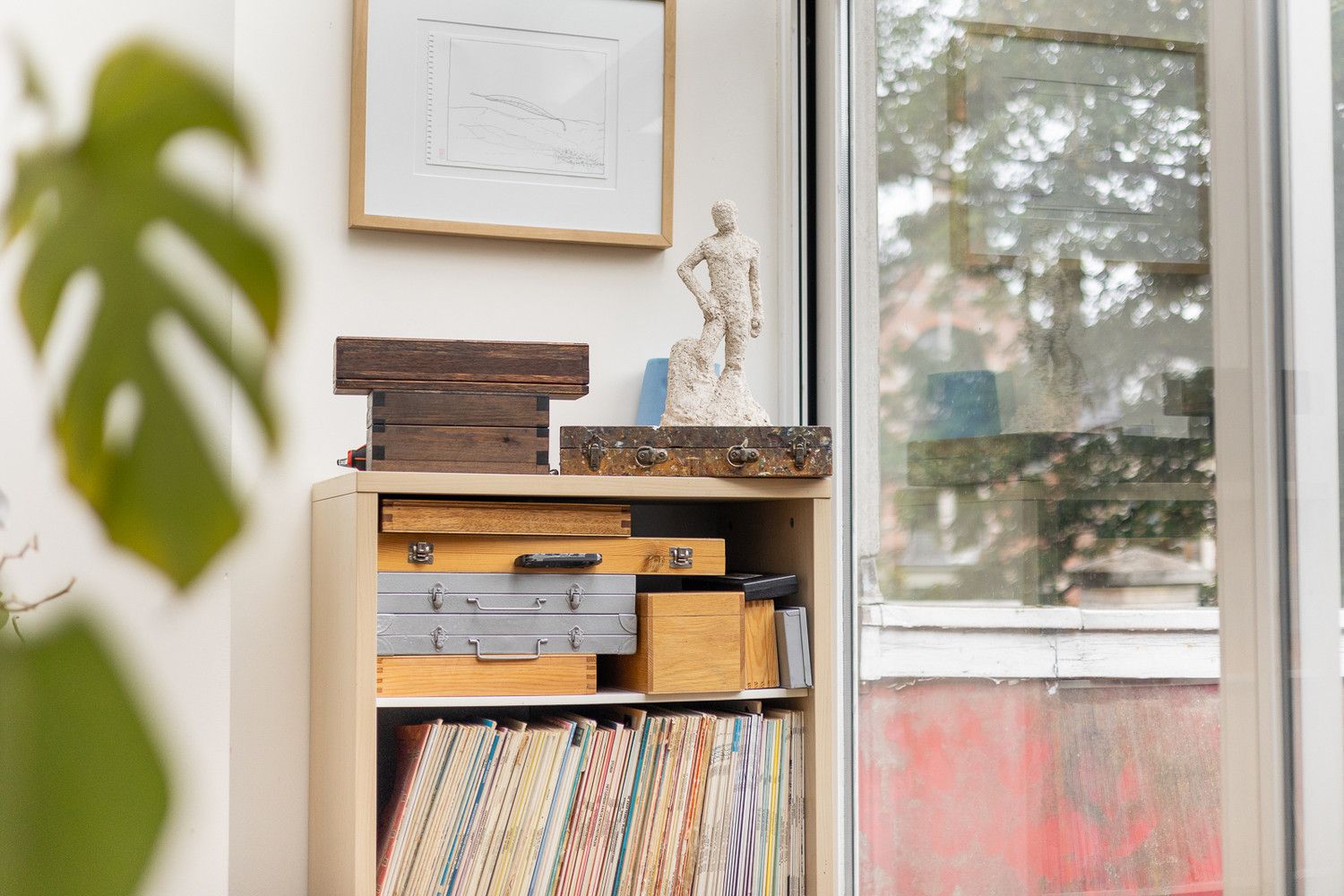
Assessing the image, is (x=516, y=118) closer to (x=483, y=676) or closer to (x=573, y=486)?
(x=573, y=486)

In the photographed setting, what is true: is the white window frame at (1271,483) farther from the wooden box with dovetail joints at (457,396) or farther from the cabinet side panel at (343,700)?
the cabinet side panel at (343,700)

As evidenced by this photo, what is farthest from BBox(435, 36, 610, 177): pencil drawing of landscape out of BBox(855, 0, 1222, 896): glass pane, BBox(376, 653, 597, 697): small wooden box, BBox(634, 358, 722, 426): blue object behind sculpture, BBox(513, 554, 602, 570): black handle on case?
BBox(376, 653, 597, 697): small wooden box

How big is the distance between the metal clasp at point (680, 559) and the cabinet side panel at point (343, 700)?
362 millimetres

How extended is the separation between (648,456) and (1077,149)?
1.95 feet

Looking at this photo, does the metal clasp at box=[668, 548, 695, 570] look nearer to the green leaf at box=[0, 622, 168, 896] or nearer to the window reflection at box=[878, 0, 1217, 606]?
the window reflection at box=[878, 0, 1217, 606]

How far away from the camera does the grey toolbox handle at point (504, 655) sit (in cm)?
144

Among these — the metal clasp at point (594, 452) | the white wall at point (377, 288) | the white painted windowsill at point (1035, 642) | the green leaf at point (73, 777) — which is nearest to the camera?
the green leaf at point (73, 777)

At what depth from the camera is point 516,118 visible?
1.83 m

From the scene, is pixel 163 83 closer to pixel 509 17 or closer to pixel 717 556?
pixel 717 556

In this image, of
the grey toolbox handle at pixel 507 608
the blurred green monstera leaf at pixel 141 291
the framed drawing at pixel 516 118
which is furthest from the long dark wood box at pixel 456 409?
the blurred green monstera leaf at pixel 141 291

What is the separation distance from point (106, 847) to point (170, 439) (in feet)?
0.09

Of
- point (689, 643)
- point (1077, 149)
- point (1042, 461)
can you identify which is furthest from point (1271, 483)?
point (689, 643)

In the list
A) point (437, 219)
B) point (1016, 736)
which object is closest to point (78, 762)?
point (1016, 736)

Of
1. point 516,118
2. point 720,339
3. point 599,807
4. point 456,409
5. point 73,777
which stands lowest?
point 599,807
